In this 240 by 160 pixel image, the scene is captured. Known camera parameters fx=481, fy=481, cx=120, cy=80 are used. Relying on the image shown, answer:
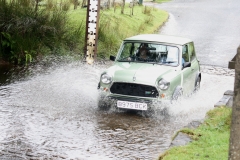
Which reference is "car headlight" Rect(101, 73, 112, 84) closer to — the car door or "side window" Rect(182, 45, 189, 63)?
the car door

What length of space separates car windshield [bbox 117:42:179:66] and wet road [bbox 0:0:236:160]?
1015 mm

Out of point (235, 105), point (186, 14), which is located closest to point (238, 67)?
point (235, 105)

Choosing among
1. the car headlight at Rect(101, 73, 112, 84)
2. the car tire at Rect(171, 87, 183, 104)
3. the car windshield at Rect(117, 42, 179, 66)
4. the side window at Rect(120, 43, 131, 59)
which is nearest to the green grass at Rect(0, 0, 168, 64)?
the side window at Rect(120, 43, 131, 59)

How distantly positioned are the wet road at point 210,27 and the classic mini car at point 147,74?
7691mm

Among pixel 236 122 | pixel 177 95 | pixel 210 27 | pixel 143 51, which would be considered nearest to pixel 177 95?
pixel 177 95

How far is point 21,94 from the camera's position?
37.8ft

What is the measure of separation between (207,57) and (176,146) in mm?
13224

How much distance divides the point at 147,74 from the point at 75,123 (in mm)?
1784

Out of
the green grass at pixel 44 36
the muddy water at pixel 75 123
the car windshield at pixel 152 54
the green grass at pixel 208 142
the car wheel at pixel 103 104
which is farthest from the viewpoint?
the green grass at pixel 44 36

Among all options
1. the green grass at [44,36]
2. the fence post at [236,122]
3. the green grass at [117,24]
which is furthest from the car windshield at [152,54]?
the fence post at [236,122]

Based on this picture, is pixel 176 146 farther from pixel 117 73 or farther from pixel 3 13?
pixel 3 13

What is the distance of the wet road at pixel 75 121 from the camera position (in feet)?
24.2

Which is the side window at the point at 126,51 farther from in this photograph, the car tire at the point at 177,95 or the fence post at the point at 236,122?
the fence post at the point at 236,122

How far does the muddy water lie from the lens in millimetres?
7365
